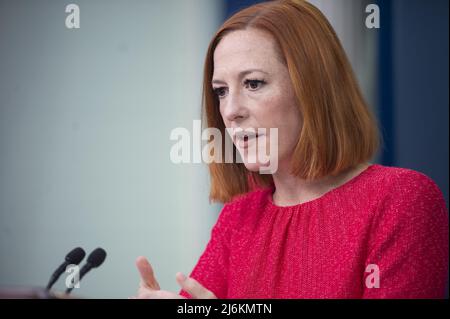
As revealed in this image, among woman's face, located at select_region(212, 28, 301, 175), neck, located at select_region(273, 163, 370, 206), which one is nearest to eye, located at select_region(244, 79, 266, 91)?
woman's face, located at select_region(212, 28, 301, 175)

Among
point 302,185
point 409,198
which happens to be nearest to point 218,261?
point 302,185

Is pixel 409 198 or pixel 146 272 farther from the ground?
pixel 409 198

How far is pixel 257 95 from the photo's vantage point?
1.27 metres

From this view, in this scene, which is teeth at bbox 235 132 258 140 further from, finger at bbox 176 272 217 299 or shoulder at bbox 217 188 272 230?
finger at bbox 176 272 217 299

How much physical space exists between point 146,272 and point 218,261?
325 mm

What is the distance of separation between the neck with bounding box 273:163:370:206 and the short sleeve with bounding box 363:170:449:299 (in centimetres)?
15

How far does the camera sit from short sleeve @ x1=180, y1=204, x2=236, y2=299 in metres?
1.41

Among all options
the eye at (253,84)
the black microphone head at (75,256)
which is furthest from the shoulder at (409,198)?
the black microphone head at (75,256)

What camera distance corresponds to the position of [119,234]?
1556 mm

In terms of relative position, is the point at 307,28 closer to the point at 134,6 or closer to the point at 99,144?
the point at 134,6

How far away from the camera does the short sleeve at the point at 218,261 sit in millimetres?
1407

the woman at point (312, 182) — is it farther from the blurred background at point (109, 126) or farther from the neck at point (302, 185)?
the blurred background at point (109, 126)

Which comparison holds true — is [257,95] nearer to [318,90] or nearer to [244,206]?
[318,90]
